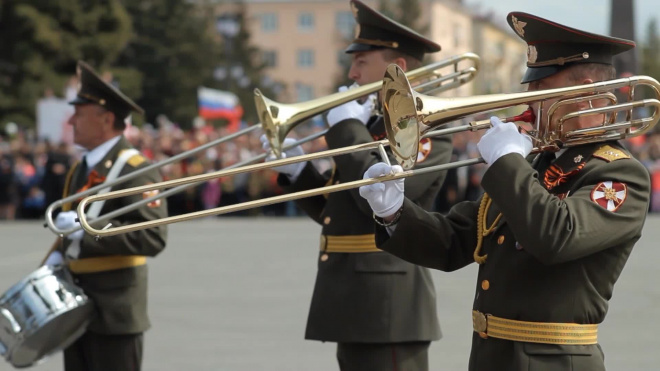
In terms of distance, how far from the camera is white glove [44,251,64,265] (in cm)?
510

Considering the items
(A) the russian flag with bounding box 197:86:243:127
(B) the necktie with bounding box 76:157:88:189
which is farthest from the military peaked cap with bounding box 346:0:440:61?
(A) the russian flag with bounding box 197:86:243:127

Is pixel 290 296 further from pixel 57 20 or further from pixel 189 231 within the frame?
pixel 57 20

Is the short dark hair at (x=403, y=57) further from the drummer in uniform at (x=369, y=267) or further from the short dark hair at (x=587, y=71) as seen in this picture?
the short dark hair at (x=587, y=71)

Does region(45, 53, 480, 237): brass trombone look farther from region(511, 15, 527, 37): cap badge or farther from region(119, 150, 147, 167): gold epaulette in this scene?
region(511, 15, 527, 37): cap badge

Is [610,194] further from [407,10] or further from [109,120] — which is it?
[407,10]

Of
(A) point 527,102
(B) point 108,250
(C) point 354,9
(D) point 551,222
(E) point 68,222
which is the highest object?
(C) point 354,9

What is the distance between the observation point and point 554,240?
9.31ft

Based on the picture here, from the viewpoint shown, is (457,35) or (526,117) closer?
(526,117)

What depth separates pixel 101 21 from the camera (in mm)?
40594

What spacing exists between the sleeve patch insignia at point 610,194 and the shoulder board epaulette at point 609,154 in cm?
9

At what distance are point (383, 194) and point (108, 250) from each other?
6.36 feet

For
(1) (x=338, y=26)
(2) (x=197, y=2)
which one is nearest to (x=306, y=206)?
(2) (x=197, y=2)

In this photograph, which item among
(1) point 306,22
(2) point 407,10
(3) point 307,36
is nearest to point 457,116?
(2) point 407,10

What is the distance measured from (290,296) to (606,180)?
6.95m
